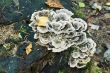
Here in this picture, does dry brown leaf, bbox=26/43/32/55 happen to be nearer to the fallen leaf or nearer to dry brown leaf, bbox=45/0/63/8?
the fallen leaf

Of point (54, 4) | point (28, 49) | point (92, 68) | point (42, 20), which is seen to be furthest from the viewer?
point (54, 4)

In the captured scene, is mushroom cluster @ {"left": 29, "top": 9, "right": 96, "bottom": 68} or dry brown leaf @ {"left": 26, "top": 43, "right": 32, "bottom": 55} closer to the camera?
mushroom cluster @ {"left": 29, "top": 9, "right": 96, "bottom": 68}

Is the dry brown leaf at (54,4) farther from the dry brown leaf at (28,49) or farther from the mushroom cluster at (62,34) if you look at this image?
the dry brown leaf at (28,49)

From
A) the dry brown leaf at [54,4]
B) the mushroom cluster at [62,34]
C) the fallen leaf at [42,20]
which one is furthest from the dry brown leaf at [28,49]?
the dry brown leaf at [54,4]

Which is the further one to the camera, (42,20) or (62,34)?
(42,20)

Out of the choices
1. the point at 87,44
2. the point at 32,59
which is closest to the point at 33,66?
the point at 32,59

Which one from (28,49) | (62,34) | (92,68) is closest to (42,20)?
(62,34)

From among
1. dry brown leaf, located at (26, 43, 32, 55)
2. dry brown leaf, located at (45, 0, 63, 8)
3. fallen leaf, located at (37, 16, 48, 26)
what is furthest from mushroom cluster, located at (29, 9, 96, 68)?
dry brown leaf, located at (45, 0, 63, 8)

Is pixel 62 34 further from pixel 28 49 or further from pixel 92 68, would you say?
Answer: pixel 92 68
